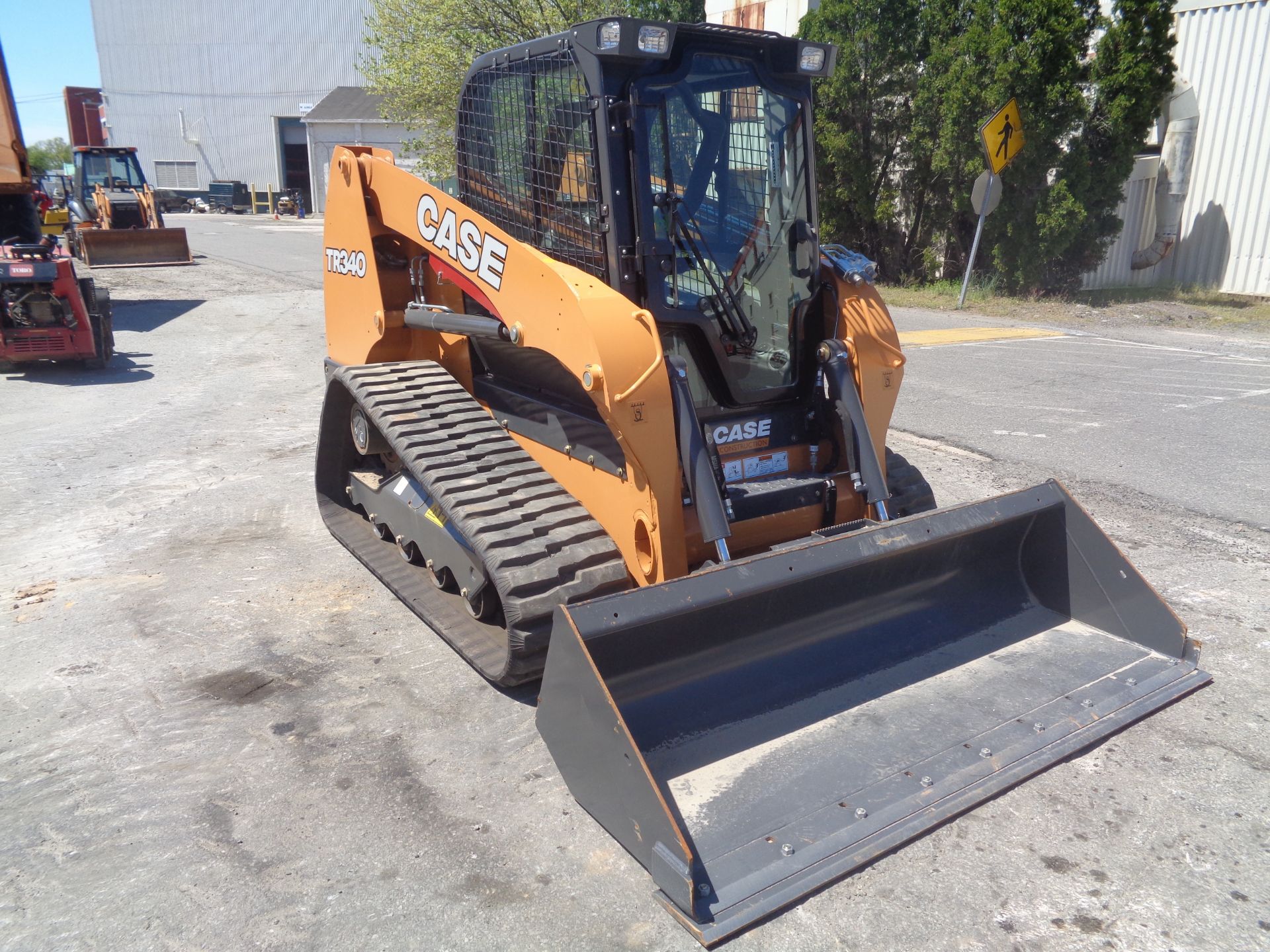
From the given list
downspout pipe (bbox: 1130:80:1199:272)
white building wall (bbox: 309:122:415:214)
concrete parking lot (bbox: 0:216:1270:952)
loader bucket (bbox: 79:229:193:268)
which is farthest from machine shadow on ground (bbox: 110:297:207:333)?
white building wall (bbox: 309:122:415:214)

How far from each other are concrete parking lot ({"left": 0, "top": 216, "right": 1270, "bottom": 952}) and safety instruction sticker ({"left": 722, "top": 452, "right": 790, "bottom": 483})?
1323 mm

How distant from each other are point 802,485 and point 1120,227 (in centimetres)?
1405

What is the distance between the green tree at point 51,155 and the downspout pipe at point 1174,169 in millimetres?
49797

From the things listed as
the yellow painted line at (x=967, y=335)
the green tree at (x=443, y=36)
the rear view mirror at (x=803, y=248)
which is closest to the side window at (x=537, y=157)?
the rear view mirror at (x=803, y=248)

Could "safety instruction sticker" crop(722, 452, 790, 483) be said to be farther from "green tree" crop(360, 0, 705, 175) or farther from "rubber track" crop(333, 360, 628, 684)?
"green tree" crop(360, 0, 705, 175)

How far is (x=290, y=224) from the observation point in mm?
39938

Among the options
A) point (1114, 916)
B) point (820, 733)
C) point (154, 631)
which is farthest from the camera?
point (154, 631)

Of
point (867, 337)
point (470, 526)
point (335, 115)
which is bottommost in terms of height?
point (470, 526)

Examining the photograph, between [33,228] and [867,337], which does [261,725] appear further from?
[33,228]

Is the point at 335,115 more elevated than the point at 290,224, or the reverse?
the point at 335,115

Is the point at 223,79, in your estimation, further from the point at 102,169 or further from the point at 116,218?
the point at 116,218

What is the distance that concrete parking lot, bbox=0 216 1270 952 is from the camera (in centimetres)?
273

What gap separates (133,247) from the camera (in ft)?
67.3

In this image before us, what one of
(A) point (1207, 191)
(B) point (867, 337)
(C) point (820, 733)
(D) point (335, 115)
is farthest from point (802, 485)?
(D) point (335, 115)
